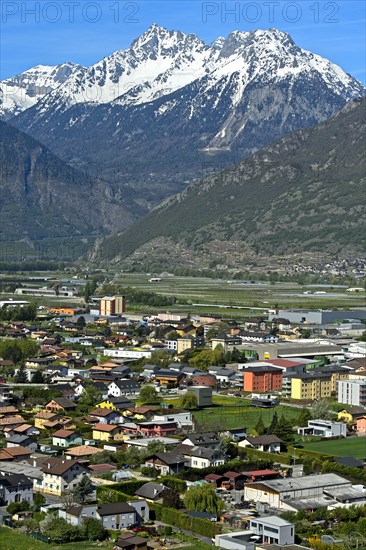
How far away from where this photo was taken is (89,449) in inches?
1454

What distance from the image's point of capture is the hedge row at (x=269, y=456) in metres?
Answer: 36.2

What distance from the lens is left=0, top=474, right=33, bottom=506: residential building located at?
3133 cm

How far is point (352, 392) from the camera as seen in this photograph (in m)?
48.7

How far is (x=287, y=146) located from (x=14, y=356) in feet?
364

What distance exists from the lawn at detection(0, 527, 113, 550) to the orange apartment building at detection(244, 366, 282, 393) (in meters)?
23.9

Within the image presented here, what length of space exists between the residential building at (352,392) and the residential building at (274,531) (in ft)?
67.1

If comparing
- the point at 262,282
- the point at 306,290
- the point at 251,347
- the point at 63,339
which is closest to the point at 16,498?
the point at 251,347

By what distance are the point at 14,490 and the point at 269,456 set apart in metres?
8.12

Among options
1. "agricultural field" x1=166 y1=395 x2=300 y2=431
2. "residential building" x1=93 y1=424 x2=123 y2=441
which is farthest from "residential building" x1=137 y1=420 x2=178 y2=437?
"agricultural field" x1=166 y1=395 x2=300 y2=431

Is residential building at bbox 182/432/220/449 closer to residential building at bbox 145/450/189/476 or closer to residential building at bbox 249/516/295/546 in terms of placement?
residential building at bbox 145/450/189/476

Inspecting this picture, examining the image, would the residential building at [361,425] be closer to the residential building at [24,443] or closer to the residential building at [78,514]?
the residential building at [24,443]

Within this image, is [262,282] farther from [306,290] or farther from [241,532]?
[241,532]

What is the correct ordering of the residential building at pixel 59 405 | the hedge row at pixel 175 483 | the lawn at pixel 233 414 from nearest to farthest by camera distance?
the hedge row at pixel 175 483
the lawn at pixel 233 414
the residential building at pixel 59 405

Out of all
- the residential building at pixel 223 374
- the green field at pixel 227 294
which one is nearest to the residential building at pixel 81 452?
the residential building at pixel 223 374
